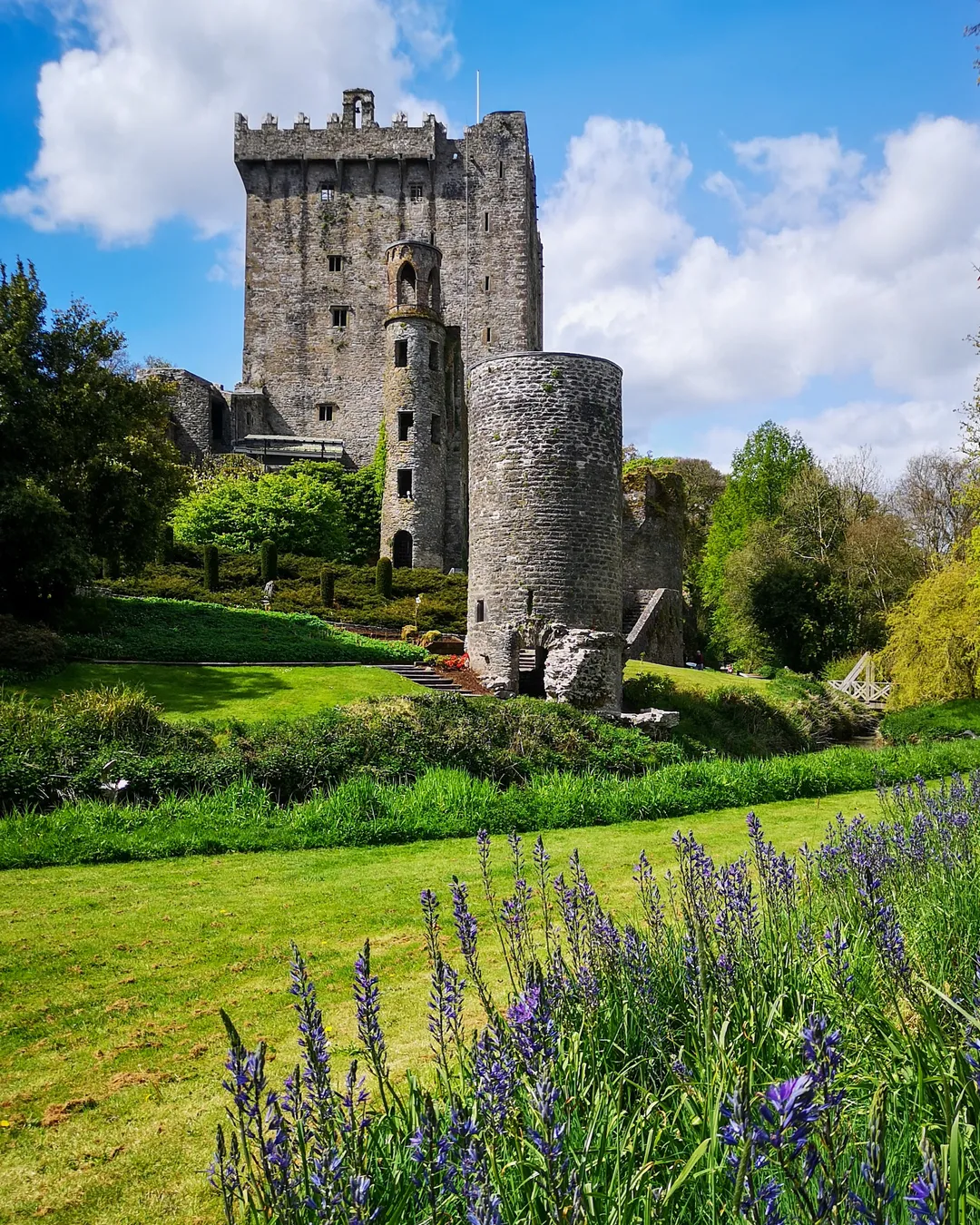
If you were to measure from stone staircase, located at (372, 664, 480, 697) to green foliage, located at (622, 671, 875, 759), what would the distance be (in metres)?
3.84

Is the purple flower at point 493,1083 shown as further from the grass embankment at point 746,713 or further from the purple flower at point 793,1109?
the grass embankment at point 746,713

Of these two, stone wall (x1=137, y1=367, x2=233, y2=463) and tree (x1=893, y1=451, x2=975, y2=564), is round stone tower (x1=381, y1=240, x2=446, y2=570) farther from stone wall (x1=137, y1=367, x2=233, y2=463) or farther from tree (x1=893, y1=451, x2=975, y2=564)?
tree (x1=893, y1=451, x2=975, y2=564)

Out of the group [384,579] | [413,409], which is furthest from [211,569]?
[413,409]

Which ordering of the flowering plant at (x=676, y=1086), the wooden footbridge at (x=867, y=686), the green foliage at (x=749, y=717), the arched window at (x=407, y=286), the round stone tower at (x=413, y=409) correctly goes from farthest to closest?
the arched window at (x=407, y=286), the round stone tower at (x=413, y=409), the wooden footbridge at (x=867, y=686), the green foliage at (x=749, y=717), the flowering plant at (x=676, y=1086)

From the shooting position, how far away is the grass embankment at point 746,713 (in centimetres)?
1852

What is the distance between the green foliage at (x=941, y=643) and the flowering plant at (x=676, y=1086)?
1912 centimetres

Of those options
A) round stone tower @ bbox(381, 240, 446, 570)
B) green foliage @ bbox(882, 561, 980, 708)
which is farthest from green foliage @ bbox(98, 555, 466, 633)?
green foliage @ bbox(882, 561, 980, 708)

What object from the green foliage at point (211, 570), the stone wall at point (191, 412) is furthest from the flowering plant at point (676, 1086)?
the stone wall at point (191, 412)

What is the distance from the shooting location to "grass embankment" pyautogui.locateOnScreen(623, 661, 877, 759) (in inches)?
729

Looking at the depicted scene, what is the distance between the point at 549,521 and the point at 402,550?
21706 millimetres

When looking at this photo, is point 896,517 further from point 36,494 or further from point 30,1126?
point 30,1126

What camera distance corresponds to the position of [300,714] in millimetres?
15125

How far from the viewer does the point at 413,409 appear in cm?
3759

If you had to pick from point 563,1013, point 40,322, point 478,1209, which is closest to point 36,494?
point 40,322
